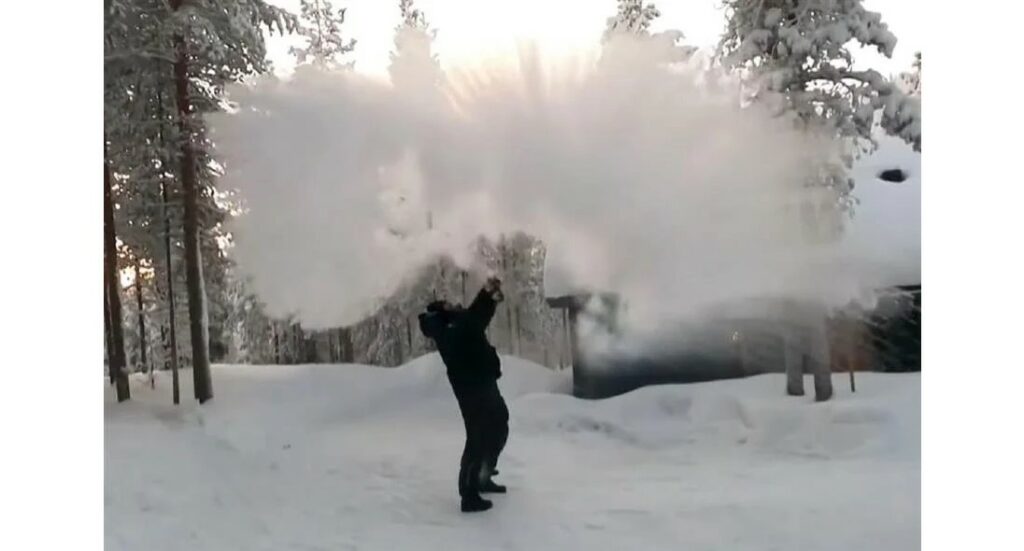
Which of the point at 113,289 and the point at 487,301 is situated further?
the point at 113,289

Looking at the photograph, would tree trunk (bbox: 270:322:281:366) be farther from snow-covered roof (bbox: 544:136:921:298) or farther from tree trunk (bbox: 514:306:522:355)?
snow-covered roof (bbox: 544:136:921:298)

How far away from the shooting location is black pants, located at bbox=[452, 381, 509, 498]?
2119 millimetres

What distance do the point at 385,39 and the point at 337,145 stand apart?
0.31 meters

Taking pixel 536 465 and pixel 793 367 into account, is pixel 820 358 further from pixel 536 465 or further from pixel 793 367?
pixel 536 465

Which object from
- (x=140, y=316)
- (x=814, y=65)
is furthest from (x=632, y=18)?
(x=140, y=316)

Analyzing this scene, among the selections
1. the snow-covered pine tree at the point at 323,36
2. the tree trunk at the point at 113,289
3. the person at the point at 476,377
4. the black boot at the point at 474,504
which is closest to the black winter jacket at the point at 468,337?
the person at the point at 476,377

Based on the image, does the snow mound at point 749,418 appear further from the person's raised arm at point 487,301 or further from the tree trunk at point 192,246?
the tree trunk at point 192,246

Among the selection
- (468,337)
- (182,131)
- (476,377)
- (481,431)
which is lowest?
(481,431)

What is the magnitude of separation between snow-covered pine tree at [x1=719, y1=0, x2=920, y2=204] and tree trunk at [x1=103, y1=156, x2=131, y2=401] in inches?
66.1

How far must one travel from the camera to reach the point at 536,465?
6.97 feet

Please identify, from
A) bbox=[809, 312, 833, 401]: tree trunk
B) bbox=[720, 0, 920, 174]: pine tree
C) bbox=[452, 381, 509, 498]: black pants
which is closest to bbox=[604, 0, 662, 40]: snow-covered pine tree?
bbox=[720, 0, 920, 174]: pine tree

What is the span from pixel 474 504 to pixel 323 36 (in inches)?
51.0
